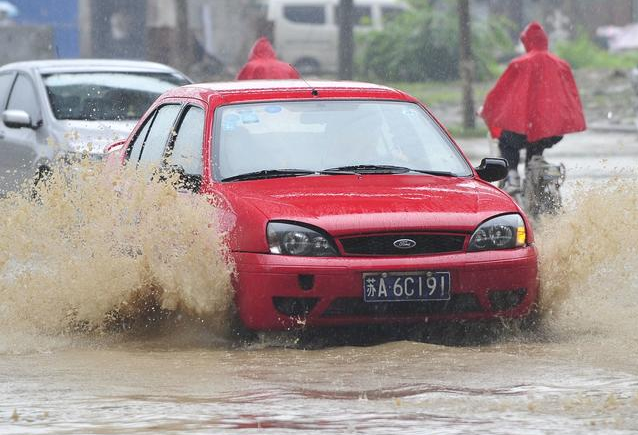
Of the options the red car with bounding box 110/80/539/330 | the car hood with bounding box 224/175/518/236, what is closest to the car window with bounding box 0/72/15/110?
the red car with bounding box 110/80/539/330

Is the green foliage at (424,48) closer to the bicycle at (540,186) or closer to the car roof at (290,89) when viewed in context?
the bicycle at (540,186)

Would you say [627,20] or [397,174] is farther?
[627,20]

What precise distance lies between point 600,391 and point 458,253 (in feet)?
4.95

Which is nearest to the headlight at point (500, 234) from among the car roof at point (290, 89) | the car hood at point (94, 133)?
the car roof at point (290, 89)

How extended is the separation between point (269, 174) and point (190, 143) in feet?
2.28

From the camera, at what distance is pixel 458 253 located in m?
7.75

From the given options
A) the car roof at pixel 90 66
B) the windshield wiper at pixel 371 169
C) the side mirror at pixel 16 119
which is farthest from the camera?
the car roof at pixel 90 66

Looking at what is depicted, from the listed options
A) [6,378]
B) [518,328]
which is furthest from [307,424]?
[518,328]

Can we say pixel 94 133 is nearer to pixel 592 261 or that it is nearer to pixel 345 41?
pixel 592 261

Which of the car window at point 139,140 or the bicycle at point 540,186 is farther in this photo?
the bicycle at point 540,186

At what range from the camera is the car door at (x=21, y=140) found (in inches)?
551

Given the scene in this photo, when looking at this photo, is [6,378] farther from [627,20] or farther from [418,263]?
[627,20]

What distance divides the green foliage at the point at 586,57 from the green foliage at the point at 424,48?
3.84 m

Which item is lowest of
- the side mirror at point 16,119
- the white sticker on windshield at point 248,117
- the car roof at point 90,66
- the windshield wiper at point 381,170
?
the side mirror at point 16,119
